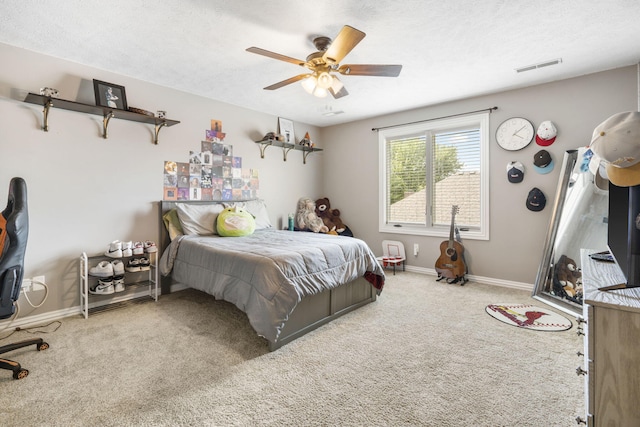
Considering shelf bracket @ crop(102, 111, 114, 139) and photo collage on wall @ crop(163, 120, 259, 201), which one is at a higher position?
shelf bracket @ crop(102, 111, 114, 139)

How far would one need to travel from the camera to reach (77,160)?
2928mm

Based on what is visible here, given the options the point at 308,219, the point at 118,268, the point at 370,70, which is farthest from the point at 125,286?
the point at 370,70

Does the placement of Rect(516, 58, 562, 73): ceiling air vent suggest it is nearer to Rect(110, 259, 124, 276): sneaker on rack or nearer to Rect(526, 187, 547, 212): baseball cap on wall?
Rect(526, 187, 547, 212): baseball cap on wall

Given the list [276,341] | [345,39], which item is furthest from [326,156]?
[276,341]

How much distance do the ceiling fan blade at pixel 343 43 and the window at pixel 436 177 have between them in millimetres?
2478

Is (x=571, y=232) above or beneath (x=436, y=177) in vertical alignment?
beneath

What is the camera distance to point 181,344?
229 centimetres

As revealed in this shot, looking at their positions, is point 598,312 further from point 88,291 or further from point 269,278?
point 88,291

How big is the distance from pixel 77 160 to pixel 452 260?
168 inches

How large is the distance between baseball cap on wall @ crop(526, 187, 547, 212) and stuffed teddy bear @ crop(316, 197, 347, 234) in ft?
8.28

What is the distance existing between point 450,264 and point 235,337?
2.78 metres

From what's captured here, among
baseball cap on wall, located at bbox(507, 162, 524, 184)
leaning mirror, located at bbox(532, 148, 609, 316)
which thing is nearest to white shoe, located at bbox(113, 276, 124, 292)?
A: leaning mirror, located at bbox(532, 148, 609, 316)

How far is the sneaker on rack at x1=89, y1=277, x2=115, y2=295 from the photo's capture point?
113 inches

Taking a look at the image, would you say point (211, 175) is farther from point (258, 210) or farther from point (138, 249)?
point (138, 249)
